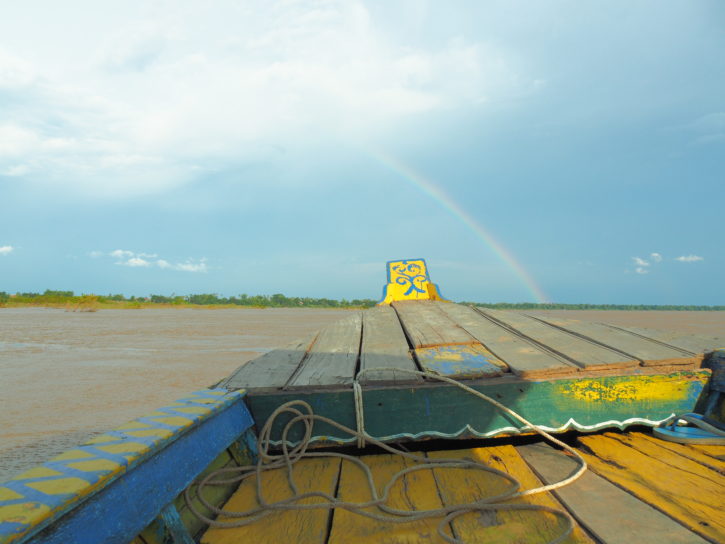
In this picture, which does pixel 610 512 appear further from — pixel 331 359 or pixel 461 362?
pixel 331 359

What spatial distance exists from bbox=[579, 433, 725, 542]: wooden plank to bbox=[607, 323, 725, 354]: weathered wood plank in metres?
0.54

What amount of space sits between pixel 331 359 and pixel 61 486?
1.35m

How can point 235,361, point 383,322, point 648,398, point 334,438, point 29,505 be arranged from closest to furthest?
1. point 29,505
2. point 334,438
3. point 648,398
4. point 383,322
5. point 235,361

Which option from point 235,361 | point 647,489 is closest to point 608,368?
point 647,489

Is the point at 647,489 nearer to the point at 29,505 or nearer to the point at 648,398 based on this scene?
the point at 648,398

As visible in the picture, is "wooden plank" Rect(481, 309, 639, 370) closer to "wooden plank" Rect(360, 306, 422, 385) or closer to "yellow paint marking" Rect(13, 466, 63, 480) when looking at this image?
"wooden plank" Rect(360, 306, 422, 385)

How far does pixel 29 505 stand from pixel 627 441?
1903 millimetres

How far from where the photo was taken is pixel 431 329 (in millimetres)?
2607

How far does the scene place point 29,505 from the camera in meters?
0.62

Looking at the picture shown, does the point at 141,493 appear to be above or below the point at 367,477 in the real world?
above

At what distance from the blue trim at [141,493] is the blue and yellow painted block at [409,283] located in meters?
4.68

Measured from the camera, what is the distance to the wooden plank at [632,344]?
1761 mm

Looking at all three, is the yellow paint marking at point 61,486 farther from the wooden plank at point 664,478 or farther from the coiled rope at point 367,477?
the wooden plank at point 664,478

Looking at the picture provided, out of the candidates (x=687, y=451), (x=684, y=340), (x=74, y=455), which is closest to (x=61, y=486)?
(x=74, y=455)
